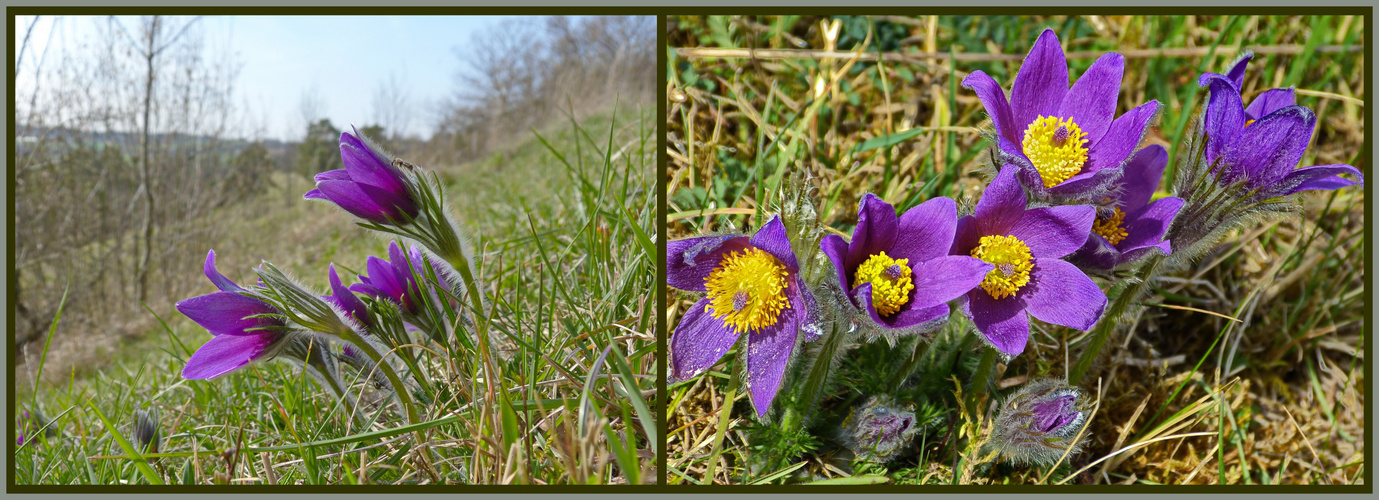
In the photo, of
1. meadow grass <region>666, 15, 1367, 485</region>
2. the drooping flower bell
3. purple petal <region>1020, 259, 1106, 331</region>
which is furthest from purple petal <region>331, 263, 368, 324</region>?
the drooping flower bell

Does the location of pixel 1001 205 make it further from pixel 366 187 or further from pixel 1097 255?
pixel 366 187

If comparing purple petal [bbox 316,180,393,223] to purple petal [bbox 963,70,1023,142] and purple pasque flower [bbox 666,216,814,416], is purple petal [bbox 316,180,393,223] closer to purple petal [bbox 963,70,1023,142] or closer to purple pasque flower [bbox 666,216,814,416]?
purple pasque flower [bbox 666,216,814,416]

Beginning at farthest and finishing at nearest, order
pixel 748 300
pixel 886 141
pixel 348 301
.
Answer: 1. pixel 886 141
2. pixel 348 301
3. pixel 748 300

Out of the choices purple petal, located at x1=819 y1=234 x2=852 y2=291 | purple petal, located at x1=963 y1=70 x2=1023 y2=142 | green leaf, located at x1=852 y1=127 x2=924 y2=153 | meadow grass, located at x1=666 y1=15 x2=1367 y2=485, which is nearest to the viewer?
purple petal, located at x1=819 y1=234 x2=852 y2=291

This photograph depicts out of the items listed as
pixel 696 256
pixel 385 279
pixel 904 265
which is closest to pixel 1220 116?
pixel 904 265

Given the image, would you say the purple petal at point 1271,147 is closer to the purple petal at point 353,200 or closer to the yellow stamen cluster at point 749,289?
the yellow stamen cluster at point 749,289

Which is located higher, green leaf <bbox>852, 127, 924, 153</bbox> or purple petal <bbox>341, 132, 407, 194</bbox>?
green leaf <bbox>852, 127, 924, 153</bbox>

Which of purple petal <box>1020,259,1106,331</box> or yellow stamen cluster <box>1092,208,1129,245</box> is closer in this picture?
purple petal <box>1020,259,1106,331</box>
